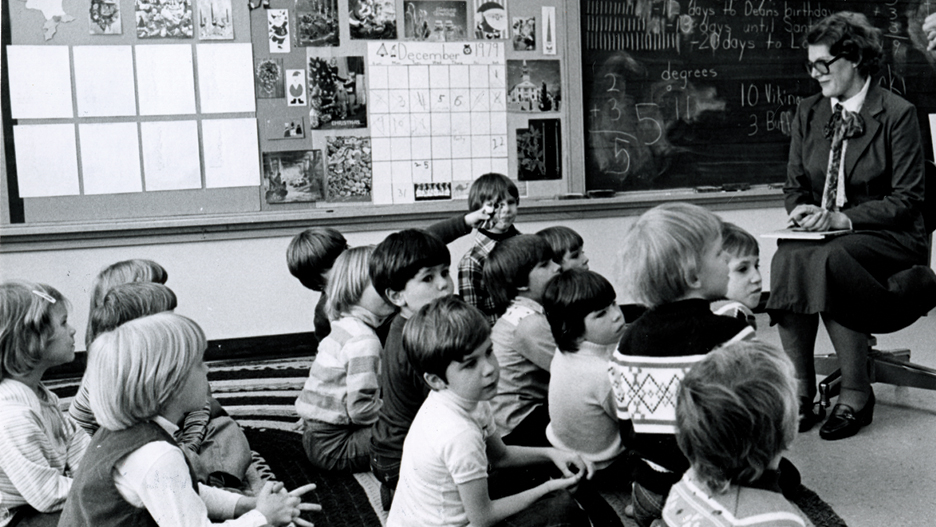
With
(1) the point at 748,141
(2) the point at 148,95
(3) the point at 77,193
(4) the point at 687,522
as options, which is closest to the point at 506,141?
(1) the point at 748,141

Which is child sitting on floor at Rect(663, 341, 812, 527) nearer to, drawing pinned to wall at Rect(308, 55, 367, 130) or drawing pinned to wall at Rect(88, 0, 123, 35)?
drawing pinned to wall at Rect(308, 55, 367, 130)

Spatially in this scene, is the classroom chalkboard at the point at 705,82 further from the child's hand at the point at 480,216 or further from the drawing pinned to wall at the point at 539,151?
the child's hand at the point at 480,216

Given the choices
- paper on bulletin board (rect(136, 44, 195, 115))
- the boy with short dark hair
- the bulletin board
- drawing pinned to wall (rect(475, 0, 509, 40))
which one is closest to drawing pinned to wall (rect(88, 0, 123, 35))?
the bulletin board

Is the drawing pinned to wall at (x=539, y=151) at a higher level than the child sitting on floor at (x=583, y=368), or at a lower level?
higher

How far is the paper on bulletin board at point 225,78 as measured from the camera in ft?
13.1

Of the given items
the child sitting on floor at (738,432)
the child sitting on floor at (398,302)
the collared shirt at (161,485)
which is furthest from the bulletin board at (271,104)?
the child sitting on floor at (738,432)

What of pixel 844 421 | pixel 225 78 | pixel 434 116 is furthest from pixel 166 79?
pixel 844 421

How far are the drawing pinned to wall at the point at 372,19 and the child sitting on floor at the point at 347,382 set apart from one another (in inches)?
75.0

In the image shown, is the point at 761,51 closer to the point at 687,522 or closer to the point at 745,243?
the point at 745,243

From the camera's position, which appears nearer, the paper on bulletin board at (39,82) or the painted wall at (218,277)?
the paper on bulletin board at (39,82)

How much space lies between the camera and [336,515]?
7.41ft

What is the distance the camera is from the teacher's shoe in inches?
106

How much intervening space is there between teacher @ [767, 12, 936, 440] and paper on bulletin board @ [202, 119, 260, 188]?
2451 mm

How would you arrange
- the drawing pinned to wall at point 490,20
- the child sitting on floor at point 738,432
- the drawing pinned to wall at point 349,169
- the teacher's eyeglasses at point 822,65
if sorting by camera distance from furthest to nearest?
the drawing pinned to wall at point 490,20 < the drawing pinned to wall at point 349,169 < the teacher's eyeglasses at point 822,65 < the child sitting on floor at point 738,432
